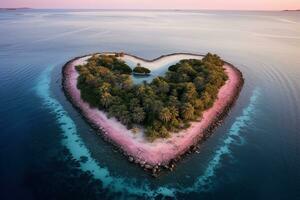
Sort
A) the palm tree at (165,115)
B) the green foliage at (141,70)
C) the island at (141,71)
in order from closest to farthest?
the palm tree at (165,115) → the island at (141,71) → the green foliage at (141,70)

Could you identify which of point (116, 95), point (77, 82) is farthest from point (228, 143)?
point (77, 82)

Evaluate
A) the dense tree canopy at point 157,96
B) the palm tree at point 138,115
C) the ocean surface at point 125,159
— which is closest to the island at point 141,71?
the dense tree canopy at point 157,96

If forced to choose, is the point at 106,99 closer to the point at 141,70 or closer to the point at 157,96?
the point at 157,96

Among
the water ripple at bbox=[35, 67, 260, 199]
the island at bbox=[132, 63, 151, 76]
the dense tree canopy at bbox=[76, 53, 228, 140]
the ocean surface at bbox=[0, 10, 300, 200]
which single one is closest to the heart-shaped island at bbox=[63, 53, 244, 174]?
the dense tree canopy at bbox=[76, 53, 228, 140]

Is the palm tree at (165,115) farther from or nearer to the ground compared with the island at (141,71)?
farther from the ground

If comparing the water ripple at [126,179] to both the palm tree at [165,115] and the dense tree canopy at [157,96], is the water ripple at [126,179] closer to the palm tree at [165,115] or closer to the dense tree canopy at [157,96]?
the dense tree canopy at [157,96]

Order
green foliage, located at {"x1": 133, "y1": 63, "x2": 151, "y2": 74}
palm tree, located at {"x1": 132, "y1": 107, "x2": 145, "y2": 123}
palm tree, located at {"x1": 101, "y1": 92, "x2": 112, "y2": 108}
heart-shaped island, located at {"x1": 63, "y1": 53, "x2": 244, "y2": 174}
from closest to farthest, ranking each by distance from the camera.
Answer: heart-shaped island, located at {"x1": 63, "y1": 53, "x2": 244, "y2": 174}
palm tree, located at {"x1": 132, "y1": 107, "x2": 145, "y2": 123}
palm tree, located at {"x1": 101, "y1": 92, "x2": 112, "y2": 108}
green foliage, located at {"x1": 133, "y1": 63, "x2": 151, "y2": 74}

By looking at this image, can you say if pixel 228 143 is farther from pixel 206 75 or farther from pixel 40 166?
pixel 40 166

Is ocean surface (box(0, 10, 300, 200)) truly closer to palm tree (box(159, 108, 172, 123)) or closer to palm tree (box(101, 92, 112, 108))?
palm tree (box(101, 92, 112, 108))
